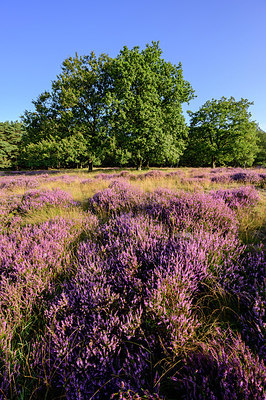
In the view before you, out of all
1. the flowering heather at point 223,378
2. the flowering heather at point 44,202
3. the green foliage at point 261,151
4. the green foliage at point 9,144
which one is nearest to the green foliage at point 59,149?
the flowering heather at point 44,202

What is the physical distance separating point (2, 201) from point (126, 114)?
14.2m

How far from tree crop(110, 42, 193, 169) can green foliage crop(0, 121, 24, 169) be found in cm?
4111

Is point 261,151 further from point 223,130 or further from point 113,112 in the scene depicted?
point 113,112

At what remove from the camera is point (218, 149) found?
27.0 metres

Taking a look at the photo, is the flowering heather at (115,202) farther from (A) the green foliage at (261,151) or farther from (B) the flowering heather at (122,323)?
(A) the green foliage at (261,151)

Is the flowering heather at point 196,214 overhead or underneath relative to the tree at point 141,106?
underneath

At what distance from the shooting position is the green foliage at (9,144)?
140 feet

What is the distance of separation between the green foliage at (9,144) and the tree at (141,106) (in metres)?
41.1

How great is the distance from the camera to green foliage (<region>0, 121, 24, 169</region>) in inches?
1684

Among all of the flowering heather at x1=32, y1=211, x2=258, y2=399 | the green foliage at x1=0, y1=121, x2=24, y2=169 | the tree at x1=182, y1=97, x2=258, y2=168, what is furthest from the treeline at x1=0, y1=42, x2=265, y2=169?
the green foliage at x1=0, y1=121, x2=24, y2=169

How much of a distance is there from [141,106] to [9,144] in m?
46.8

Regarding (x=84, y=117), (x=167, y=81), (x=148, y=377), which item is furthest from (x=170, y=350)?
(x=167, y=81)

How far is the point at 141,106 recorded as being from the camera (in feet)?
47.2

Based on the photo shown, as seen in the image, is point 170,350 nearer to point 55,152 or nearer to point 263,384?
point 263,384
